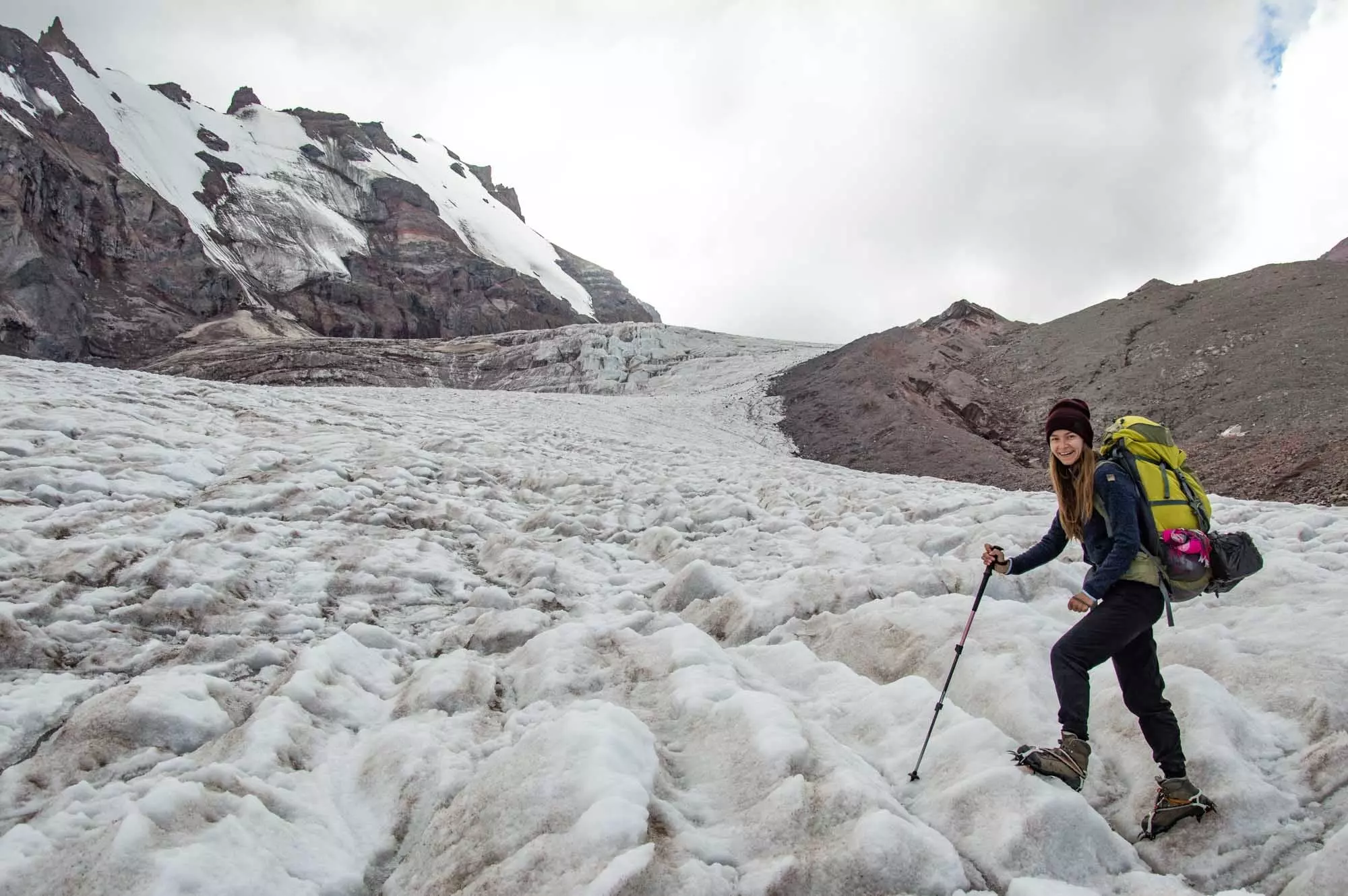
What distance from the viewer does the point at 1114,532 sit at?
3623mm

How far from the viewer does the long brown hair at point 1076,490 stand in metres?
3.87

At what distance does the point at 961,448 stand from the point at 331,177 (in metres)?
110

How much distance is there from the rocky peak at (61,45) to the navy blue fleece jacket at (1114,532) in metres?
139

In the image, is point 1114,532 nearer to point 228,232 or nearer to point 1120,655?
point 1120,655

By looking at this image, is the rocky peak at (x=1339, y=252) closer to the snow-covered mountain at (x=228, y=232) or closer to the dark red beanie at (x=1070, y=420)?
the dark red beanie at (x=1070, y=420)

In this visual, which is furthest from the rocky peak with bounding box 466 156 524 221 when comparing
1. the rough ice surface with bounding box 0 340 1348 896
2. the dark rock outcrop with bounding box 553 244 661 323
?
the rough ice surface with bounding box 0 340 1348 896

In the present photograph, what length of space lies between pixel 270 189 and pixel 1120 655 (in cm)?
11263

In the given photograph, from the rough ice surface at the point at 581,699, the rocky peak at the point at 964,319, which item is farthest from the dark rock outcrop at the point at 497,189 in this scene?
the rough ice surface at the point at 581,699

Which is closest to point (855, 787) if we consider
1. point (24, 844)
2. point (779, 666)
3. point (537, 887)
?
point (537, 887)

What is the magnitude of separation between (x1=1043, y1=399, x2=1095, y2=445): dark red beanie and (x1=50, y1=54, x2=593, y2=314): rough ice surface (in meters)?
90.4

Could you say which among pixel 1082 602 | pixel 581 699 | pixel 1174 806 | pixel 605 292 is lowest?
pixel 581 699

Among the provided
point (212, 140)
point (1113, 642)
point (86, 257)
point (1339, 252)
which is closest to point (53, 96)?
point (212, 140)

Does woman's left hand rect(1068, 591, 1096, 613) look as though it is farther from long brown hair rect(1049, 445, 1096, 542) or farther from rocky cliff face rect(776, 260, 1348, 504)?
rocky cliff face rect(776, 260, 1348, 504)

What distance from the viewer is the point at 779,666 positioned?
214 inches
